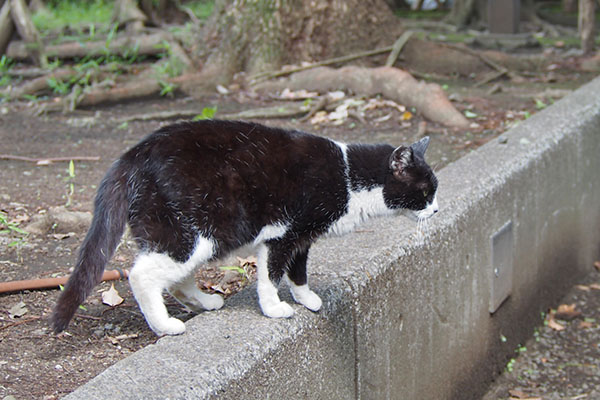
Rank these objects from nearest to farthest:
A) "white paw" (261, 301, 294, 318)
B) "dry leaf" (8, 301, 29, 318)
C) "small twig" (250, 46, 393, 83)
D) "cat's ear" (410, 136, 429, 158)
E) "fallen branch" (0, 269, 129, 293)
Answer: "white paw" (261, 301, 294, 318) → "cat's ear" (410, 136, 429, 158) → "dry leaf" (8, 301, 29, 318) → "fallen branch" (0, 269, 129, 293) → "small twig" (250, 46, 393, 83)

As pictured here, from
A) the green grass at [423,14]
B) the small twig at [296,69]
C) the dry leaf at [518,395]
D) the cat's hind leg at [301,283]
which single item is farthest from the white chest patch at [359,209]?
the green grass at [423,14]

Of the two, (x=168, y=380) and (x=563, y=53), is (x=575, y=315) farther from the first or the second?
(x=563, y=53)

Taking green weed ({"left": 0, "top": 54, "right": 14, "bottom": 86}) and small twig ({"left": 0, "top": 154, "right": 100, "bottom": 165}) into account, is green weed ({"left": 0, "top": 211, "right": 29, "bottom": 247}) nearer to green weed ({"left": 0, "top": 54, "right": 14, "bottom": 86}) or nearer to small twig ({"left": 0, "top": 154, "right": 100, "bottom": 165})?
small twig ({"left": 0, "top": 154, "right": 100, "bottom": 165})

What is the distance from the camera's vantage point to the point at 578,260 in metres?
5.54

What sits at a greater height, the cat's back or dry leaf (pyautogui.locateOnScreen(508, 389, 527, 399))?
the cat's back

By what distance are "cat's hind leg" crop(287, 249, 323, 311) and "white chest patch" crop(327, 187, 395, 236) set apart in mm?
140

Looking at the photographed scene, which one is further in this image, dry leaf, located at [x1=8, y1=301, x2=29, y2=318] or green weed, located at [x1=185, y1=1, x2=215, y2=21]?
green weed, located at [x1=185, y1=1, x2=215, y2=21]

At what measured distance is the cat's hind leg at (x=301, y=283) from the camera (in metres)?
2.68

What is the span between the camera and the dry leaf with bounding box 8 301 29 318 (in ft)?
9.73

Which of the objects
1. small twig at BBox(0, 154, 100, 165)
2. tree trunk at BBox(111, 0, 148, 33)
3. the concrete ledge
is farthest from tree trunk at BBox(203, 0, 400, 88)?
tree trunk at BBox(111, 0, 148, 33)

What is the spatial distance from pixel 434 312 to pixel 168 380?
1.68 meters

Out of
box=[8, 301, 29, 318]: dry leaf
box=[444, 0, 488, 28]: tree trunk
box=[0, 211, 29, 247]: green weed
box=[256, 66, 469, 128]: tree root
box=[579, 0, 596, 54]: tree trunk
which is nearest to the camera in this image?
box=[8, 301, 29, 318]: dry leaf

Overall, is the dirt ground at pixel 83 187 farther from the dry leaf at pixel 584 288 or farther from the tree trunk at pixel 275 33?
the tree trunk at pixel 275 33

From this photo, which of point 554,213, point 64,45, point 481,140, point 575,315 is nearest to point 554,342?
point 575,315
